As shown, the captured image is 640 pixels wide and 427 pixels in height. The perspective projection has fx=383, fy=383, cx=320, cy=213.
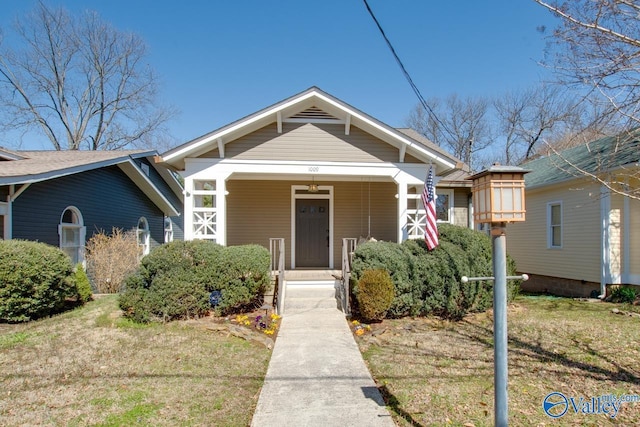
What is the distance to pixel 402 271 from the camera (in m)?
6.91

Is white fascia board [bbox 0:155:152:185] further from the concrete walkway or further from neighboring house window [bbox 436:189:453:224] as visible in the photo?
neighboring house window [bbox 436:189:453:224]

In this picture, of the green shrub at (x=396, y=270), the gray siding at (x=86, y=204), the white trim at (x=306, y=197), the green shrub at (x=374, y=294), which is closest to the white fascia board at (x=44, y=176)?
the gray siding at (x=86, y=204)

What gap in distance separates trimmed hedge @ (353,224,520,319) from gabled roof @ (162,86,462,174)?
242 cm

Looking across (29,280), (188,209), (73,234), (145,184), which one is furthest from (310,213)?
(145,184)

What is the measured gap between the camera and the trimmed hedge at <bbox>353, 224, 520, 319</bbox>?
6.90 m

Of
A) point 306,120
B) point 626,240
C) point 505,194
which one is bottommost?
point 626,240

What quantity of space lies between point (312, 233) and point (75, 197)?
254 inches

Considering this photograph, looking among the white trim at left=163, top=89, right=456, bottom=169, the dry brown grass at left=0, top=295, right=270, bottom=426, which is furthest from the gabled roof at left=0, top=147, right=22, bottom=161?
the dry brown grass at left=0, top=295, right=270, bottom=426

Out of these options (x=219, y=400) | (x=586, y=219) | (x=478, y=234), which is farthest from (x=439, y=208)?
(x=219, y=400)

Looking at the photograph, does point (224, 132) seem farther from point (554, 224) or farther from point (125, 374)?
point (554, 224)

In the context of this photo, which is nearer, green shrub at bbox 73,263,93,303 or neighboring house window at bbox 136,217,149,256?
green shrub at bbox 73,263,93,303

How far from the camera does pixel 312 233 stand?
10992 mm

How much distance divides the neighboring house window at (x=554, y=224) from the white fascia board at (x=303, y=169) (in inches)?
198

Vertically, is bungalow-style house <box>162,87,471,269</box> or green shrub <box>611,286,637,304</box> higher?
bungalow-style house <box>162,87,471,269</box>
